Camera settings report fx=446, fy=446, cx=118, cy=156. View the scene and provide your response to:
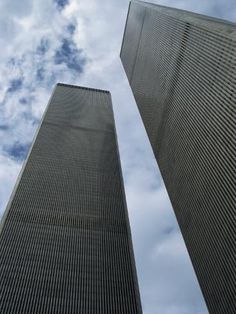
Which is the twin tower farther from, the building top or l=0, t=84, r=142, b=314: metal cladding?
the building top

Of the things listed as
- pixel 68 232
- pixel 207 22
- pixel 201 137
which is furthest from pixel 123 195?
pixel 207 22

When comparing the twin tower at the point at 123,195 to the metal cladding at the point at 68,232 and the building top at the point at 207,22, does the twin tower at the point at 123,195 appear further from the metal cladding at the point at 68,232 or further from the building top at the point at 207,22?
the building top at the point at 207,22

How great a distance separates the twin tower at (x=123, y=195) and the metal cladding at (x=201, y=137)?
0.24m

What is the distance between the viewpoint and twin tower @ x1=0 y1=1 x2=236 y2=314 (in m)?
81.8

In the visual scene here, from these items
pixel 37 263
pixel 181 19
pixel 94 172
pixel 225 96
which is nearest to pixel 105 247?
pixel 37 263

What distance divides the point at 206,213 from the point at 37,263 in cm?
3996

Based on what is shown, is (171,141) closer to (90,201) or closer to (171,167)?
(171,167)

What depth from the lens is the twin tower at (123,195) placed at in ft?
268

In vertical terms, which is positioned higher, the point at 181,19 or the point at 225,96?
the point at 181,19

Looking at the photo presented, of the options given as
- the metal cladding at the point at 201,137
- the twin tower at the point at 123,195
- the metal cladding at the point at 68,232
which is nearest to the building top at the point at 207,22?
the metal cladding at the point at 201,137

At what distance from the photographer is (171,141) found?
11731cm

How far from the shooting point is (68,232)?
111 meters

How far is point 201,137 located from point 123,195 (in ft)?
142

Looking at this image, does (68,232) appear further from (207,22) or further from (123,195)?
(207,22)
